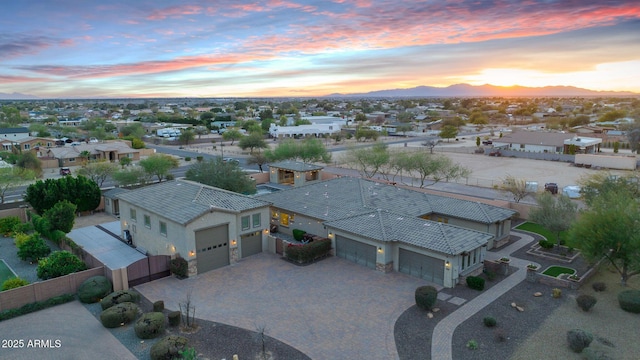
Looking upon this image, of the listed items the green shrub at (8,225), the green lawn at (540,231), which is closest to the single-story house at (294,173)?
the green lawn at (540,231)

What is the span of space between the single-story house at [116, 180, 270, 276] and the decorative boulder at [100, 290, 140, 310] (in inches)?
167

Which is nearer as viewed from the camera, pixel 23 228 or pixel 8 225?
pixel 23 228

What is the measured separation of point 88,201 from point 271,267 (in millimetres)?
22833

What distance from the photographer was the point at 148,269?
88.6ft

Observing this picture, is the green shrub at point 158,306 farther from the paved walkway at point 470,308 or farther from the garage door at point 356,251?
the paved walkway at point 470,308

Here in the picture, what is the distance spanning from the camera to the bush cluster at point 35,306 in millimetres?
22320

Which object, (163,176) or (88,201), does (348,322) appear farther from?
(163,176)

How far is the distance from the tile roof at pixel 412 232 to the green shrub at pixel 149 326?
13581 millimetres

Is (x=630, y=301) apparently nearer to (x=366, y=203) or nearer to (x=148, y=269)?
(x=366, y=203)

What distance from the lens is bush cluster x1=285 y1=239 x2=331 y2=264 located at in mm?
29891

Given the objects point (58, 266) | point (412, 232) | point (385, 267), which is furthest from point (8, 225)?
point (412, 232)

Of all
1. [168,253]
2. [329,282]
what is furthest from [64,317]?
Answer: [329,282]

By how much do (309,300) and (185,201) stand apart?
11702 mm

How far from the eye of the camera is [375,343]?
20.0 m
